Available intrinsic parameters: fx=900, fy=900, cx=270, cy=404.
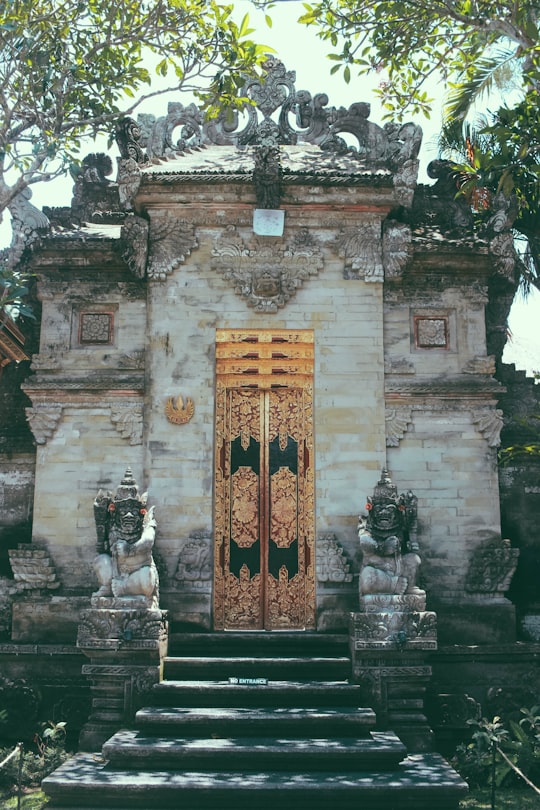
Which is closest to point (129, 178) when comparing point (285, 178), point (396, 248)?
point (285, 178)

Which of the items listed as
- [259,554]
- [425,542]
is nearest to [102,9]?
[259,554]

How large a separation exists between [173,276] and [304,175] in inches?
88.4

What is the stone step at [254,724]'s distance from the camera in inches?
373

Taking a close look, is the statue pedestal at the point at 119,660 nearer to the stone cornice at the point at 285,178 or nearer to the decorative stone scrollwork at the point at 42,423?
the decorative stone scrollwork at the point at 42,423

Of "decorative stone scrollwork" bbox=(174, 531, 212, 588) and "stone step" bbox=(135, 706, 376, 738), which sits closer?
"stone step" bbox=(135, 706, 376, 738)

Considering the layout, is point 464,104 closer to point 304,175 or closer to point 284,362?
point 304,175

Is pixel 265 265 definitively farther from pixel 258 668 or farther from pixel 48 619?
pixel 48 619

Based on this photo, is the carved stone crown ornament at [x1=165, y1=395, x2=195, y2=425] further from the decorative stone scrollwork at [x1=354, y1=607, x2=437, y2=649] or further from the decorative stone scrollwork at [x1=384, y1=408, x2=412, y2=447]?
the decorative stone scrollwork at [x1=354, y1=607, x2=437, y2=649]

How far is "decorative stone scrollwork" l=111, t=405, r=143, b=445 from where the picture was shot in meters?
12.2

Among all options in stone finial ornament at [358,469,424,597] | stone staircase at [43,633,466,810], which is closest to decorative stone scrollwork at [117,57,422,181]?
stone finial ornament at [358,469,424,597]

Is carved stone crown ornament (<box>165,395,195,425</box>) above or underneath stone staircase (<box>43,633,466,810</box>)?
above

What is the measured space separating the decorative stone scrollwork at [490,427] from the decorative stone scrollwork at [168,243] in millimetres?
4586

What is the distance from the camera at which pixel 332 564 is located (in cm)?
1152

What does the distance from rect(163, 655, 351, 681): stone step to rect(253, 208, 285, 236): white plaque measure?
563 cm
